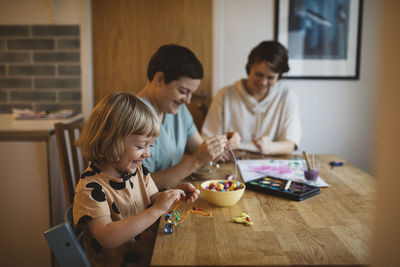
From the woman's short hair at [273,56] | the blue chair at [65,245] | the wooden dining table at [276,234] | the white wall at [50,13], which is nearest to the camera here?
the wooden dining table at [276,234]

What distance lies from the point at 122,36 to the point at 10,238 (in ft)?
5.84

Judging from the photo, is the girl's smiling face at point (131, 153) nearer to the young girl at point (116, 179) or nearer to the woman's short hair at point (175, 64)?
the young girl at point (116, 179)

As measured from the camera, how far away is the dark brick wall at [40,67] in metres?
2.91

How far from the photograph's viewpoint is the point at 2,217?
7.04 ft

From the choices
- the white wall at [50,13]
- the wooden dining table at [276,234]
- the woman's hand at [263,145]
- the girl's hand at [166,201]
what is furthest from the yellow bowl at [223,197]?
the white wall at [50,13]

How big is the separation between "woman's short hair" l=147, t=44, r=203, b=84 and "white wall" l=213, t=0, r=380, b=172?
1.43m

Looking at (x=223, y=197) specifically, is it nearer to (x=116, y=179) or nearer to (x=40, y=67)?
(x=116, y=179)

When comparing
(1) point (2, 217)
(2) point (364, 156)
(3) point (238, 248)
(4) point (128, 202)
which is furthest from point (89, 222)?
(2) point (364, 156)

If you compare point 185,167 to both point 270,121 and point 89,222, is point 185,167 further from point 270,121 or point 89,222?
point 270,121

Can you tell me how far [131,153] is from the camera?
1113 mm

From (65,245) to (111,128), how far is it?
37 centimetres

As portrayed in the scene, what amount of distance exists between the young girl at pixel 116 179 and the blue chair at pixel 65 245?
0.05m

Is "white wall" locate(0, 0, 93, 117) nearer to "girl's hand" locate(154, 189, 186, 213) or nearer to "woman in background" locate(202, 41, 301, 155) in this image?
"woman in background" locate(202, 41, 301, 155)

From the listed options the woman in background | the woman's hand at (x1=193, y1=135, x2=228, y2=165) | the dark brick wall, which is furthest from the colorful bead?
the dark brick wall
